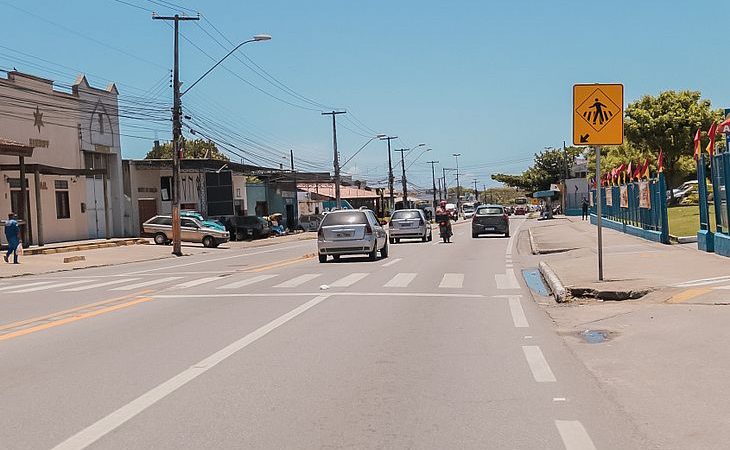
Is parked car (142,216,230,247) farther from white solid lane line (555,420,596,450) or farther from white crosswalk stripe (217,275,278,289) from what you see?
white solid lane line (555,420,596,450)

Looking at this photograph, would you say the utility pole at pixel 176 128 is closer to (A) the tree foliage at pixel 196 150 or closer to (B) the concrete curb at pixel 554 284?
(B) the concrete curb at pixel 554 284

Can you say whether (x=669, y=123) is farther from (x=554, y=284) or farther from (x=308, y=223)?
(x=554, y=284)

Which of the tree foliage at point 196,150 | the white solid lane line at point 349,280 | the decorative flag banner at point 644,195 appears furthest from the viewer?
the tree foliage at point 196,150

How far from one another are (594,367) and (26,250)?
31.0 metres

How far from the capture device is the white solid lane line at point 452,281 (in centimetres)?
1812

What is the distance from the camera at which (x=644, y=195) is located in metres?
30.0

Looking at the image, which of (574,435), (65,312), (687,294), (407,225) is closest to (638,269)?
(687,294)

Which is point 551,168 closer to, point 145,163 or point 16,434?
point 145,163

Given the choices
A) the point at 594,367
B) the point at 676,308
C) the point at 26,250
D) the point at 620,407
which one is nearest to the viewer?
the point at 620,407

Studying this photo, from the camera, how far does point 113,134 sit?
49.1 metres

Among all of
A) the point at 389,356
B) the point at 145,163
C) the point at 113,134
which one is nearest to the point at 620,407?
the point at 389,356

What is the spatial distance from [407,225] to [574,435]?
35.7m

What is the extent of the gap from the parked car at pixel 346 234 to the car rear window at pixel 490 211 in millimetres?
19918

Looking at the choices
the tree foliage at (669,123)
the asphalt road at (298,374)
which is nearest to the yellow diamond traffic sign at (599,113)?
the asphalt road at (298,374)
